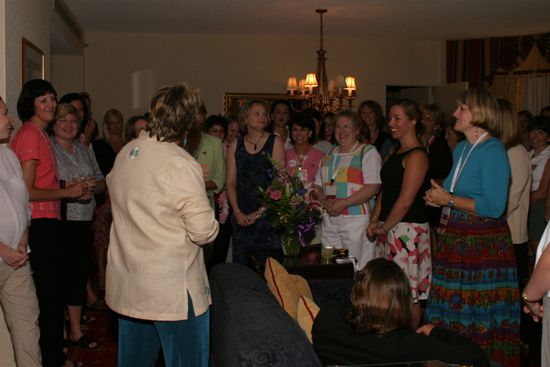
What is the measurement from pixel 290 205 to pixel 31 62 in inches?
80.9

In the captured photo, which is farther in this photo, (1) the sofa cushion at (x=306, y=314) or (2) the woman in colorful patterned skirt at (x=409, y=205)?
(2) the woman in colorful patterned skirt at (x=409, y=205)

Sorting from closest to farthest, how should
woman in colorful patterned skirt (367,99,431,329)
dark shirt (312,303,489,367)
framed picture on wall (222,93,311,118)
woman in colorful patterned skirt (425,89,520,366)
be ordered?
1. dark shirt (312,303,489,367)
2. woman in colorful patterned skirt (425,89,520,366)
3. woman in colorful patterned skirt (367,99,431,329)
4. framed picture on wall (222,93,311,118)

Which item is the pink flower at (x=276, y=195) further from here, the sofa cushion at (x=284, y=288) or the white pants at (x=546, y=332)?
the white pants at (x=546, y=332)

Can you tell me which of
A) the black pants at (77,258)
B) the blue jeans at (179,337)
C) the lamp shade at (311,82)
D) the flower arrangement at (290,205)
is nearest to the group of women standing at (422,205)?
the flower arrangement at (290,205)

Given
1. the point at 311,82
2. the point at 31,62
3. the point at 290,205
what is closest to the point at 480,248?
the point at 290,205

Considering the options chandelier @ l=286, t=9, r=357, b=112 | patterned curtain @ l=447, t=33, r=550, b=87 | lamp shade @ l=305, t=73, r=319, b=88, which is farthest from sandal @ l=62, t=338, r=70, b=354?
patterned curtain @ l=447, t=33, r=550, b=87

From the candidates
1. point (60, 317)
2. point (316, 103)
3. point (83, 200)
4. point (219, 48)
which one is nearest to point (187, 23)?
point (219, 48)

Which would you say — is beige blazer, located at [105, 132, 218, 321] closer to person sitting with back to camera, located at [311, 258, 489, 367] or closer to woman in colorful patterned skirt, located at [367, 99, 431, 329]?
person sitting with back to camera, located at [311, 258, 489, 367]

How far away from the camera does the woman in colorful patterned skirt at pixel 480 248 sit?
10.2 ft

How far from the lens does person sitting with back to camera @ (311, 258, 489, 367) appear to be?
6.32 feet

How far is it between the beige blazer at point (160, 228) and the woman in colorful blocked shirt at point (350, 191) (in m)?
2.04

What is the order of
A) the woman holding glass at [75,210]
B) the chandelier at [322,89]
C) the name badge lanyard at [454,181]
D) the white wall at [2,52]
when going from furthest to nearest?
the chandelier at [322,89]
the woman holding glass at [75,210]
the white wall at [2,52]
the name badge lanyard at [454,181]

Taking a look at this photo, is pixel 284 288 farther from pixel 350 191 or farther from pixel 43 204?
pixel 350 191

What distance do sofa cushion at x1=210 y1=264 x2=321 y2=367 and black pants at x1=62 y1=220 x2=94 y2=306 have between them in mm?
1599
